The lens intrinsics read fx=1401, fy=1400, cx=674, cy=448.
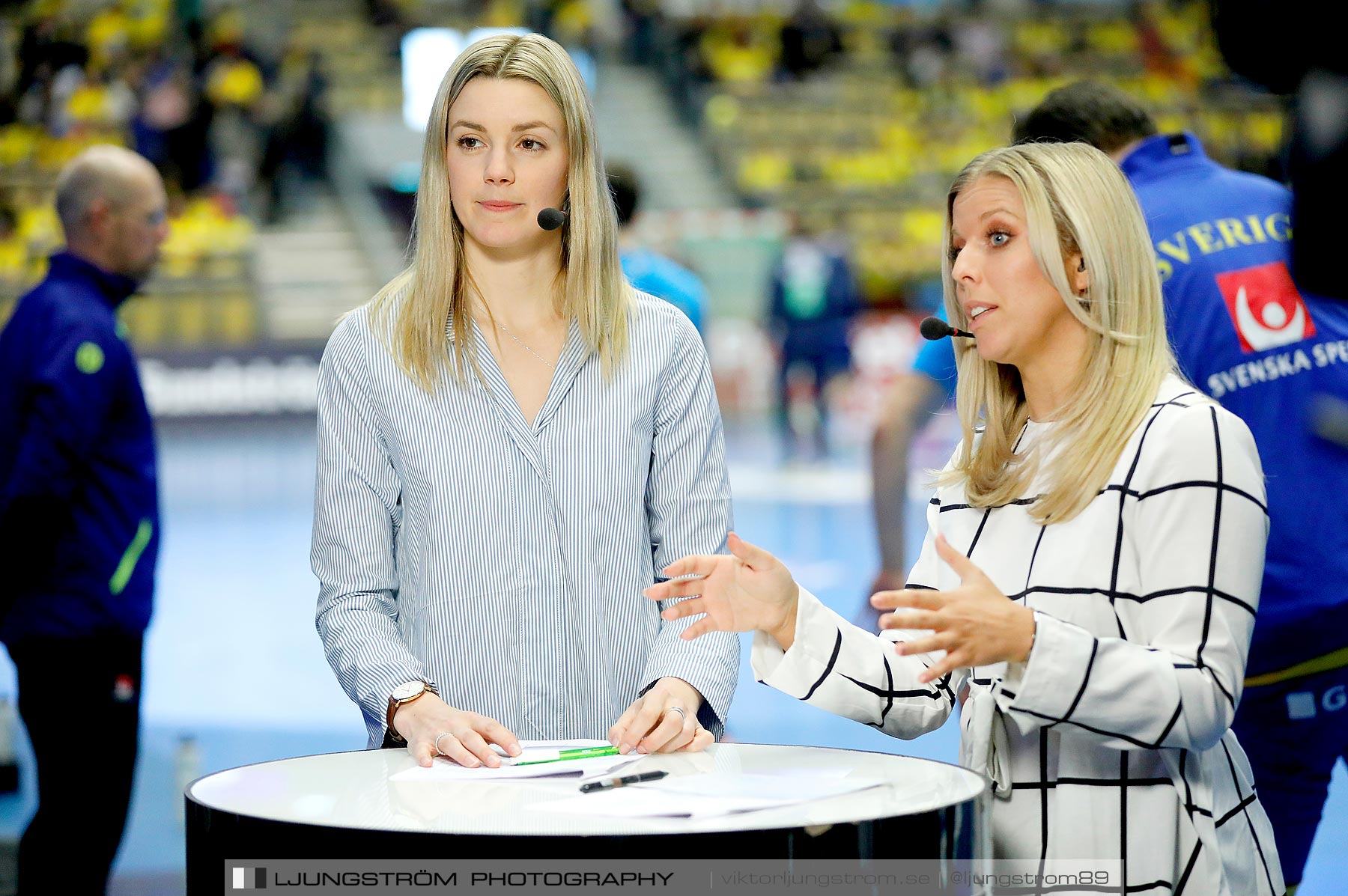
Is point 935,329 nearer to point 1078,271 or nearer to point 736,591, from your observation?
point 1078,271

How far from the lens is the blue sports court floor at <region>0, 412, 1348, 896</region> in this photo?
12.2ft

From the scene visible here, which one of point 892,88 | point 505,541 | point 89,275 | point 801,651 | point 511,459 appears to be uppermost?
point 892,88

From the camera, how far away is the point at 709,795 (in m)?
1.30

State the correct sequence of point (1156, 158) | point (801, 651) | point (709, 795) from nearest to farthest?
point (709, 795)
point (801, 651)
point (1156, 158)

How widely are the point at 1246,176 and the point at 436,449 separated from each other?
5.18 feet

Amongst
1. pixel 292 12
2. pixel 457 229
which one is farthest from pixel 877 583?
pixel 292 12

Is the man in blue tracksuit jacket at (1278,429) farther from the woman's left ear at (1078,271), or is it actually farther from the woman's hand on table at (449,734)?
the woman's hand on table at (449,734)

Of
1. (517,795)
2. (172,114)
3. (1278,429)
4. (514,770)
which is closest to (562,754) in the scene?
(514,770)

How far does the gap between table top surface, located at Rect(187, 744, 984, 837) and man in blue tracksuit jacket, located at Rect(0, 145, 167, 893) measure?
1512mm

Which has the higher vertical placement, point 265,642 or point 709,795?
point 709,795

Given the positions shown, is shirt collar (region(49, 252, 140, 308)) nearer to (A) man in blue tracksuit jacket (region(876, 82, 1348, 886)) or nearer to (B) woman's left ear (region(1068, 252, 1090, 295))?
(A) man in blue tracksuit jacket (region(876, 82, 1348, 886))

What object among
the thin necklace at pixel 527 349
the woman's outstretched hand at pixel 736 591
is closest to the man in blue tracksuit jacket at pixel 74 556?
the thin necklace at pixel 527 349

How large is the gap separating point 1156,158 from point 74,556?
2240 millimetres

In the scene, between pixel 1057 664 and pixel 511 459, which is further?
pixel 511 459
